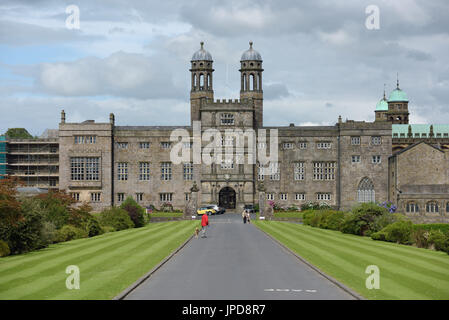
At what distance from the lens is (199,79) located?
95625 mm

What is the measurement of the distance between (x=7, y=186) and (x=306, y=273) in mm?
20446

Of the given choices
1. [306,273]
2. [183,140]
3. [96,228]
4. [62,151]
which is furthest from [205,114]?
[306,273]

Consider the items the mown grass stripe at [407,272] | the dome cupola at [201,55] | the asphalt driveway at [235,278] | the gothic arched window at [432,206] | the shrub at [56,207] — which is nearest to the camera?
the asphalt driveway at [235,278]

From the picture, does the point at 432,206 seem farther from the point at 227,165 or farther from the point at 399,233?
the point at 399,233

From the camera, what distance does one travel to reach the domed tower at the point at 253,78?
94625mm

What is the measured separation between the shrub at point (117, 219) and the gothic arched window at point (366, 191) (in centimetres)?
4200

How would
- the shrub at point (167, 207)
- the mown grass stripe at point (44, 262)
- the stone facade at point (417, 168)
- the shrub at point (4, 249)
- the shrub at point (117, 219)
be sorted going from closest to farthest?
the mown grass stripe at point (44, 262) → the shrub at point (4, 249) → the shrub at point (117, 219) → the stone facade at point (417, 168) → the shrub at point (167, 207)

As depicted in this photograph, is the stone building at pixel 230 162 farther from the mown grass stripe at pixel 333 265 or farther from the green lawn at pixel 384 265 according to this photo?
the mown grass stripe at pixel 333 265

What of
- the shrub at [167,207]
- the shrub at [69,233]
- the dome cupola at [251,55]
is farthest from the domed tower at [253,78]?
the shrub at [69,233]

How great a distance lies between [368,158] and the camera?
91938 millimetres

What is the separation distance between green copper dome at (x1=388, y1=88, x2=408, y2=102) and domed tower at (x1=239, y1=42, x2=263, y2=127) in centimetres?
6262

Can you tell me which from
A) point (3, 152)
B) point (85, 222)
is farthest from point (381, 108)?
point (85, 222)
